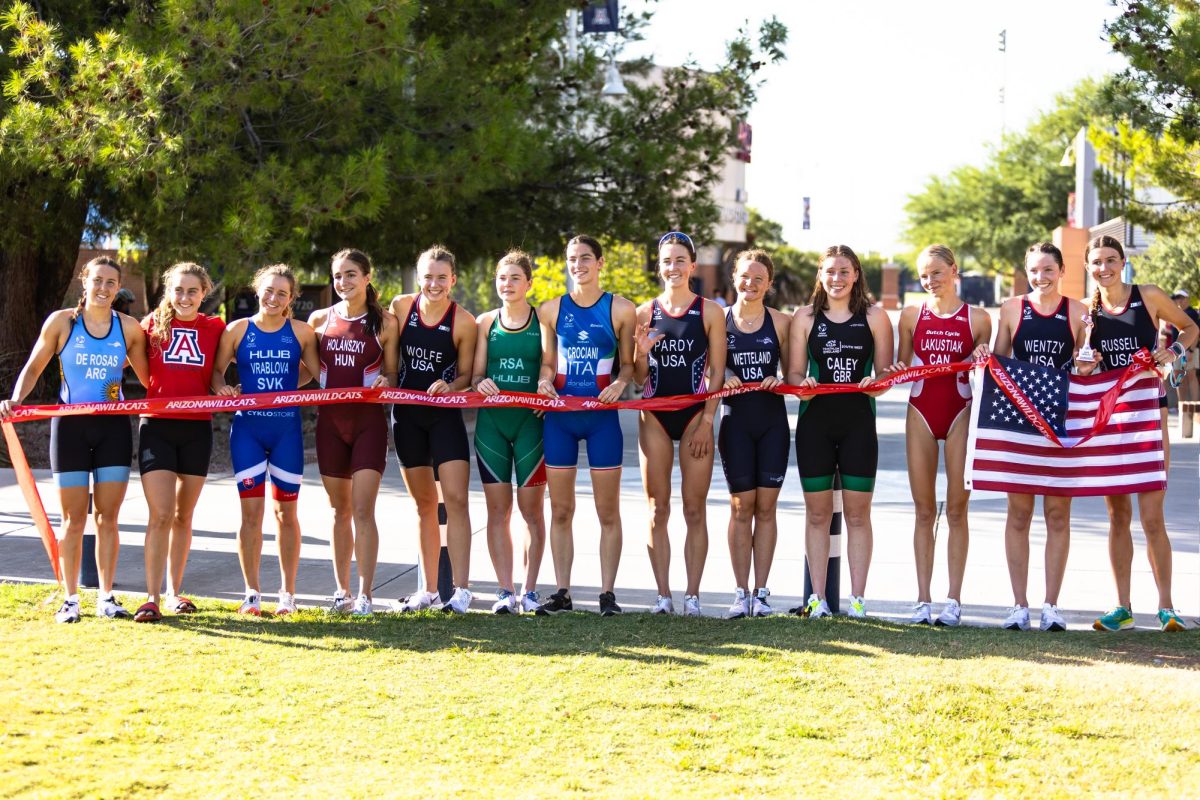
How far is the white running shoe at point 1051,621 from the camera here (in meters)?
7.43

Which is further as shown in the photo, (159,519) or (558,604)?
(558,604)

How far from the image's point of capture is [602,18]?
1888 cm

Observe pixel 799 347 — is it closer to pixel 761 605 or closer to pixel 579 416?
pixel 579 416

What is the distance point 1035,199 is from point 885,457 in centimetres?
4694

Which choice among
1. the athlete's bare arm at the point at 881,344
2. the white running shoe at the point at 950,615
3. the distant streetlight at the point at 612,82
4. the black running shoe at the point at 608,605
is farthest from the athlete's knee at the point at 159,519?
the distant streetlight at the point at 612,82

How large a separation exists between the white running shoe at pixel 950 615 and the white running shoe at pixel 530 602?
2288mm

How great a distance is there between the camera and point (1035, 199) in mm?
59062

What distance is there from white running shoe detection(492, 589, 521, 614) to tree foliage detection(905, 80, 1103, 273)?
53861mm

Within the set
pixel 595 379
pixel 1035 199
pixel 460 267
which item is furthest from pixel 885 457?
pixel 1035 199

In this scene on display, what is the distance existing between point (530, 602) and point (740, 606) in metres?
1.22

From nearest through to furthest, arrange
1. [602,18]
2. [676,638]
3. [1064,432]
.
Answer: [676,638]
[1064,432]
[602,18]

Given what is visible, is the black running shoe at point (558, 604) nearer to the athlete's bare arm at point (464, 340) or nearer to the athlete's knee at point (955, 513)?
the athlete's bare arm at point (464, 340)

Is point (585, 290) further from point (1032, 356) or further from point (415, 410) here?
point (1032, 356)

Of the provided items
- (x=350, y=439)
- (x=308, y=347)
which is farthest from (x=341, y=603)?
(x=308, y=347)
